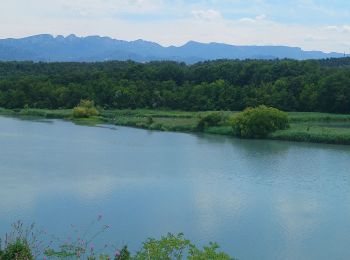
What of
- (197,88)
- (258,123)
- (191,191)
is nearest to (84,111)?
(197,88)

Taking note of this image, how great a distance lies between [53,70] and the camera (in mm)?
65625

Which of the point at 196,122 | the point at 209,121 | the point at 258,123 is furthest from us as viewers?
the point at 196,122

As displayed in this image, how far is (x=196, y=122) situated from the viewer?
34219 mm

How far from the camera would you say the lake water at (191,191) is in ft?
39.4

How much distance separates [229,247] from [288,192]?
6068 millimetres

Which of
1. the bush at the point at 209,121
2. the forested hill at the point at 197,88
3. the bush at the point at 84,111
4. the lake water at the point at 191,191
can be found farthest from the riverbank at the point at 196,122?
the forested hill at the point at 197,88

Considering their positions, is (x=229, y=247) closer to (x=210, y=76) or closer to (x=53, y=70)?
(x=210, y=76)

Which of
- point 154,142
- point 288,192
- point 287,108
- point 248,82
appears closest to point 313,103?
point 287,108

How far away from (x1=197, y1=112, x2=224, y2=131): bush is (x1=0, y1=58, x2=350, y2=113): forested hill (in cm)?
845

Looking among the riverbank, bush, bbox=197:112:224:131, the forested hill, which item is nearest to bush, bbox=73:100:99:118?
the riverbank

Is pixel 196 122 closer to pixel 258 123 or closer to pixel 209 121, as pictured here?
pixel 209 121

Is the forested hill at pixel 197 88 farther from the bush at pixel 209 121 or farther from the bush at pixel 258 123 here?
the bush at pixel 258 123

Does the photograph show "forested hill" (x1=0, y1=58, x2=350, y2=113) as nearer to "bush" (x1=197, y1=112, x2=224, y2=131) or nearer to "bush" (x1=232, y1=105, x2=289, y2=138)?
"bush" (x1=197, y1=112, x2=224, y2=131)

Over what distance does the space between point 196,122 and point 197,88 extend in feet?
38.1
